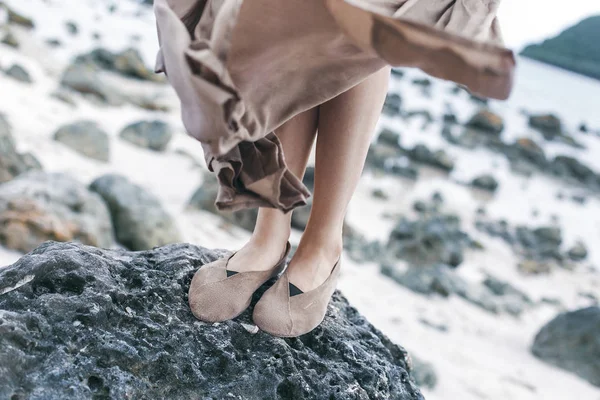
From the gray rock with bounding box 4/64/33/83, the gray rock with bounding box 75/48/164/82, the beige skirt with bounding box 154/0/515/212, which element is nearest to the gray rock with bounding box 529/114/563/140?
the gray rock with bounding box 75/48/164/82

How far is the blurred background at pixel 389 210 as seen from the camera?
319 cm

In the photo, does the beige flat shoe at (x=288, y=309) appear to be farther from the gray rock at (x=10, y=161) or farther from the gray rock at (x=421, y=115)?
the gray rock at (x=421, y=115)

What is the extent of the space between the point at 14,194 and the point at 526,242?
18.2 ft

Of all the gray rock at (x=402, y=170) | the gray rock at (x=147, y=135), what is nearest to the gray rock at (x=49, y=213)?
the gray rock at (x=147, y=135)

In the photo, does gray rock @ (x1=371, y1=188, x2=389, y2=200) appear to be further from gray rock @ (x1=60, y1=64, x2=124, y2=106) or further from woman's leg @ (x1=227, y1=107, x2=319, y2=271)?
woman's leg @ (x1=227, y1=107, x2=319, y2=271)

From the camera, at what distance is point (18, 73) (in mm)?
5602

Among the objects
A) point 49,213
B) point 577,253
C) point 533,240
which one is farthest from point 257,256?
point 577,253

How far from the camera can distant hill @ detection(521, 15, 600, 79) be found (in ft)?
124

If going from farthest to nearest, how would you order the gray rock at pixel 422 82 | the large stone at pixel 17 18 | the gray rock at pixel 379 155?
the gray rock at pixel 422 82 → the large stone at pixel 17 18 → the gray rock at pixel 379 155

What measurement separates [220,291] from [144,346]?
0.25 metres

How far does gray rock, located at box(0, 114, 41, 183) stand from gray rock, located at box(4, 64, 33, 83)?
232 centimetres

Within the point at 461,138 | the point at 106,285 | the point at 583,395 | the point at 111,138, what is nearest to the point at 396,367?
the point at 106,285

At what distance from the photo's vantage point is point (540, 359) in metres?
3.85

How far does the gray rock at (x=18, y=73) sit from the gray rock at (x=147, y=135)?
1275mm
